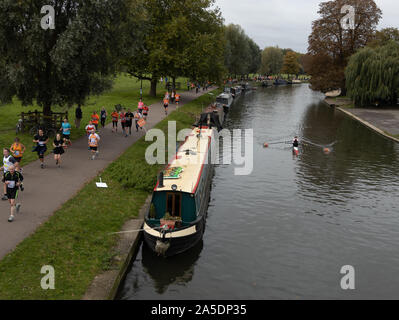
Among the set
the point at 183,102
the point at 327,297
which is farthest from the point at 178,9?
the point at 327,297

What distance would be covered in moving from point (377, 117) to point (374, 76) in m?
9.73

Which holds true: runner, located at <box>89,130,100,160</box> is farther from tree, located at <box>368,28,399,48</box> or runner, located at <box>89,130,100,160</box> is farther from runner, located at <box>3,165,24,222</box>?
tree, located at <box>368,28,399,48</box>

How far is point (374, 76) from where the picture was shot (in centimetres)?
5844

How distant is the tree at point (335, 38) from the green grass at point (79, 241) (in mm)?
63178

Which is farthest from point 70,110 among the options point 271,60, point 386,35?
point 271,60

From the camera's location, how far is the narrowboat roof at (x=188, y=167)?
16425 millimetres

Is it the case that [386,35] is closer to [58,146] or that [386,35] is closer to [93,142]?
[93,142]

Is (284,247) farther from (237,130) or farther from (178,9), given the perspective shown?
(178,9)

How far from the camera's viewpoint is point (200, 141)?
984 inches

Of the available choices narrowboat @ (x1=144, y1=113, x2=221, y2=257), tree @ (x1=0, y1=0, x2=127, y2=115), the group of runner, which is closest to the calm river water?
narrowboat @ (x1=144, y1=113, x2=221, y2=257)

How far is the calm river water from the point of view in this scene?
1355 cm

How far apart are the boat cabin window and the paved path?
4.54 meters
